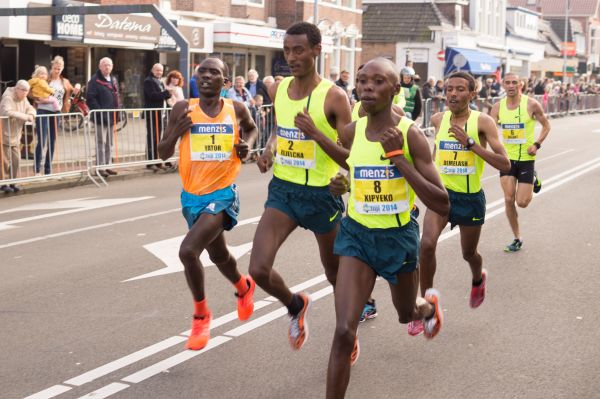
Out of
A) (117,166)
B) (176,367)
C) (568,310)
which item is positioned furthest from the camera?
(117,166)

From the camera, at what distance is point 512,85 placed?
10.4 meters

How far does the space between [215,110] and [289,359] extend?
5.68ft

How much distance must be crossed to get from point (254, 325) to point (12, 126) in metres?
8.27

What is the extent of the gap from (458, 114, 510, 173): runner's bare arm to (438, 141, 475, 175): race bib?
17 centimetres

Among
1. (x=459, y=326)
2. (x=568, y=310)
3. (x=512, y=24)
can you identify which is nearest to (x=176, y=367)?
(x=459, y=326)

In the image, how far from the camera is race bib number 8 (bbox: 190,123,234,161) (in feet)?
20.8

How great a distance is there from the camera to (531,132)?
1041cm

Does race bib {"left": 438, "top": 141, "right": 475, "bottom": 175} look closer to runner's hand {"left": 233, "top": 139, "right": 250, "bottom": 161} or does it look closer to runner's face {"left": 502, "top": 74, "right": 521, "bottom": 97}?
runner's hand {"left": 233, "top": 139, "right": 250, "bottom": 161}

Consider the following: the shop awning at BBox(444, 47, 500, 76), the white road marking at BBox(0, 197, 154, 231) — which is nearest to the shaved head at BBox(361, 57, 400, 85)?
the white road marking at BBox(0, 197, 154, 231)

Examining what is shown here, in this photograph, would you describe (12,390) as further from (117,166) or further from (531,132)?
(117,166)

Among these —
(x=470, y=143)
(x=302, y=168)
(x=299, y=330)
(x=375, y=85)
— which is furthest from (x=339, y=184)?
(x=470, y=143)

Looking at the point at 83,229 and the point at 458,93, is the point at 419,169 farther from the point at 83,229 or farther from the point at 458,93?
the point at 83,229

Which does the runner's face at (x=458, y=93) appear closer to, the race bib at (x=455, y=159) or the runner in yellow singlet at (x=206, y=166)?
the race bib at (x=455, y=159)

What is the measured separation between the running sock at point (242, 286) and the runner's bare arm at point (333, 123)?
51.3 inches
